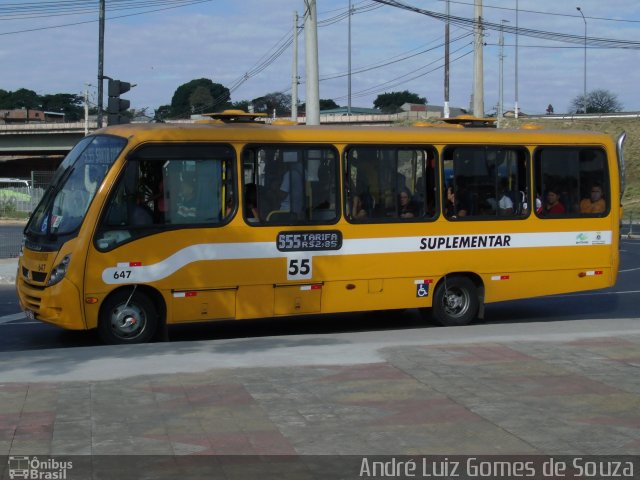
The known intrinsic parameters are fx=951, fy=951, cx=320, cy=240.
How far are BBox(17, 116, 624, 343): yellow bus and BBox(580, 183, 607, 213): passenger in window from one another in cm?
2

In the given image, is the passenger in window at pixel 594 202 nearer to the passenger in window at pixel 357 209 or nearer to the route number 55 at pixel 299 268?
the passenger in window at pixel 357 209

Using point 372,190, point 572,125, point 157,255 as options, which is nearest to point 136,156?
point 157,255

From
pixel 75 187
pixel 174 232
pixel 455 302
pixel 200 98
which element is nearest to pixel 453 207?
pixel 455 302

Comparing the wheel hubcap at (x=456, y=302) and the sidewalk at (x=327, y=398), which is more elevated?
the wheel hubcap at (x=456, y=302)

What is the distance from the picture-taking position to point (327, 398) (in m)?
8.73

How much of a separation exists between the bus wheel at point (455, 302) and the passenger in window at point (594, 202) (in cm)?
235

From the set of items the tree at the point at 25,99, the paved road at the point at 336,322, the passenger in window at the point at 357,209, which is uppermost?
the tree at the point at 25,99

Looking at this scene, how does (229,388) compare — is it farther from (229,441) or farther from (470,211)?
(470,211)

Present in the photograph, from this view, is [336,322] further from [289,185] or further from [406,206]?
[289,185]

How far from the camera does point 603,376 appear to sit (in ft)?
32.0

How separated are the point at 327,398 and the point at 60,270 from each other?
15.4 ft

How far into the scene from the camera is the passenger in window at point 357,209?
13.6 meters

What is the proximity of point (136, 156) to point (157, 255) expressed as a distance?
51.4 inches

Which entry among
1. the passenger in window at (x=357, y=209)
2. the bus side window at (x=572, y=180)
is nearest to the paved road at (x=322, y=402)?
the passenger in window at (x=357, y=209)
